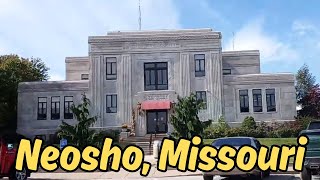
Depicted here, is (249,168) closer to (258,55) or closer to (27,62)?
(258,55)

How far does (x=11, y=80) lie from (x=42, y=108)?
14.8 ft

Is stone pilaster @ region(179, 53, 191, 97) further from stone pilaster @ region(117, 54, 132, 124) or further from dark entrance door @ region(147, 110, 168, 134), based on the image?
stone pilaster @ region(117, 54, 132, 124)

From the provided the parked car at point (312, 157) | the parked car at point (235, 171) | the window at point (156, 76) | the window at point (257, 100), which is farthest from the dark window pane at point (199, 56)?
the parked car at point (312, 157)

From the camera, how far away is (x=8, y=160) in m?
18.3

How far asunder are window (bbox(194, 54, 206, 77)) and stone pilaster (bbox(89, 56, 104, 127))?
9.10m

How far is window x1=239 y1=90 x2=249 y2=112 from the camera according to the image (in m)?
45.3

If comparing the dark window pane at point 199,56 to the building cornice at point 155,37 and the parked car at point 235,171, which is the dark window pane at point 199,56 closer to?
the building cornice at point 155,37

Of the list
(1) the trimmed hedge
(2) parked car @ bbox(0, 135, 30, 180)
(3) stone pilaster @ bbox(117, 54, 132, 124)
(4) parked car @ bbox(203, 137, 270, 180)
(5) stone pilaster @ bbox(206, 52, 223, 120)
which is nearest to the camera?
(4) parked car @ bbox(203, 137, 270, 180)

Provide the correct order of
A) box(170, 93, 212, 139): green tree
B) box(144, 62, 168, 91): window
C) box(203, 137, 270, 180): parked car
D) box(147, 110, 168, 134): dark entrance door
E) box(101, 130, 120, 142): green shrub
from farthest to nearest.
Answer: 1. box(144, 62, 168, 91): window
2. box(147, 110, 168, 134): dark entrance door
3. box(101, 130, 120, 142): green shrub
4. box(170, 93, 212, 139): green tree
5. box(203, 137, 270, 180): parked car

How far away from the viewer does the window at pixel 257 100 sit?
148 ft

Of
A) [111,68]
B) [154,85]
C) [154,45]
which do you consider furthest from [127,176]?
[154,45]

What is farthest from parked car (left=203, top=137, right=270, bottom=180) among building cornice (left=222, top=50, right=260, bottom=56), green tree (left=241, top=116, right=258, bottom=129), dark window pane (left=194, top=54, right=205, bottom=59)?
building cornice (left=222, top=50, right=260, bottom=56)

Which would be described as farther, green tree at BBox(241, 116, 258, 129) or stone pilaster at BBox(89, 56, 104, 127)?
stone pilaster at BBox(89, 56, 104, 127)

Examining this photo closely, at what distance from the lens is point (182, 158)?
1457 centimetres
